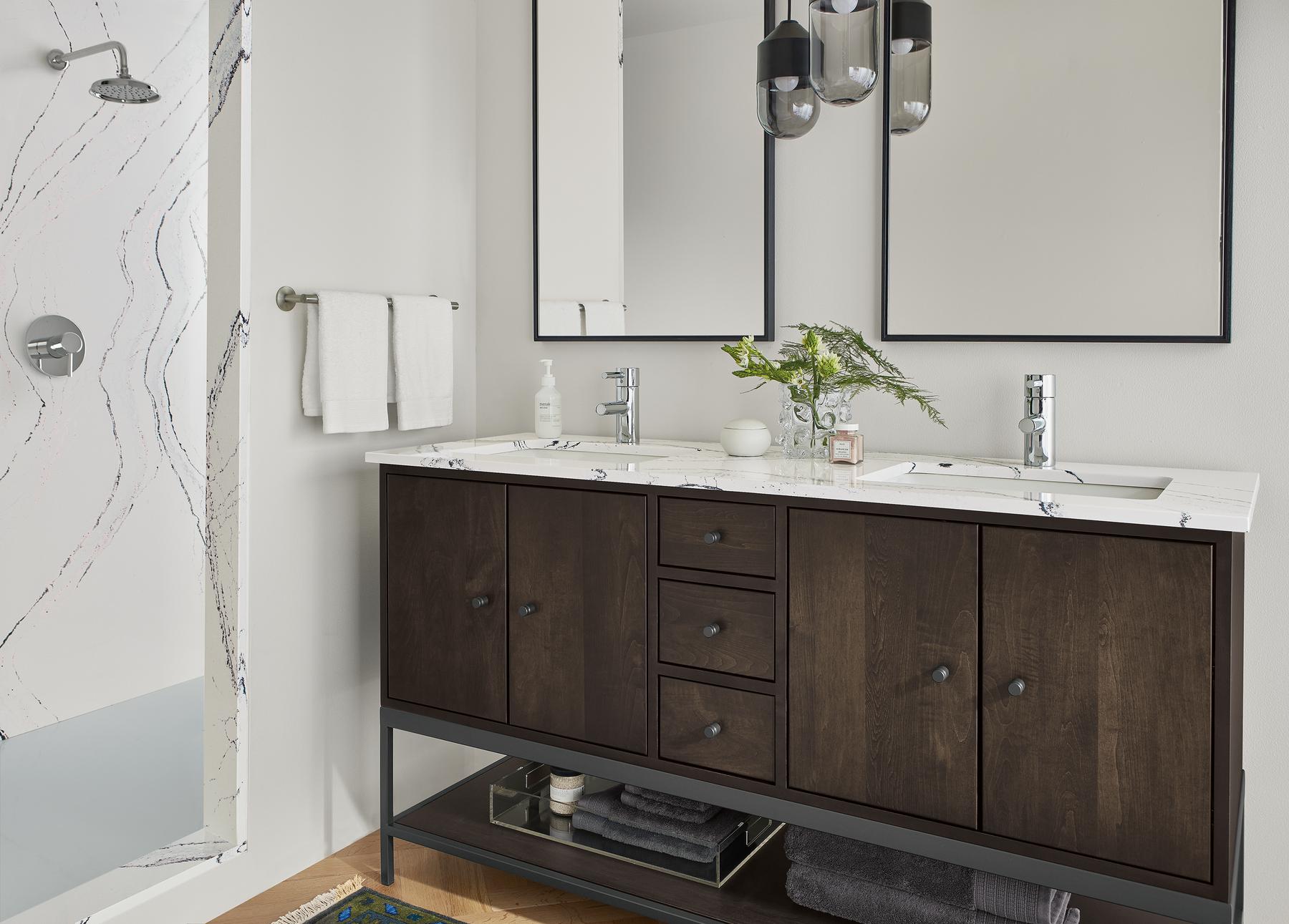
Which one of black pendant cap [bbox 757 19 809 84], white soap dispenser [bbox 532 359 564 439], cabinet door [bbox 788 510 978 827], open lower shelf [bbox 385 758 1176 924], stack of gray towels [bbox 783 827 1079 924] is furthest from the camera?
white soap dispenser [bbox 532 359 564 439]

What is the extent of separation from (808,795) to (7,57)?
7.17 feet

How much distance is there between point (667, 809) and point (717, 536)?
0.64 meters

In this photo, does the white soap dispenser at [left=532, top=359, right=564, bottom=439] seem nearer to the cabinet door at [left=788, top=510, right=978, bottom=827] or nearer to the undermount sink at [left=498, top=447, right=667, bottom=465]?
the undermount sink at [left=498, top=447, right=667, bottom=465]

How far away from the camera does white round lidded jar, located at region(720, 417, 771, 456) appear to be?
6.38ft

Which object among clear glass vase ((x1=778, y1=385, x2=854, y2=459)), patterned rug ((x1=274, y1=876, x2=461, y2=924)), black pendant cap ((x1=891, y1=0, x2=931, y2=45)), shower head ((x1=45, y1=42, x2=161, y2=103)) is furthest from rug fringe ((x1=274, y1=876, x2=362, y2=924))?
black pendant cap ((x1=891, y1=0, x2=931, y2=45))

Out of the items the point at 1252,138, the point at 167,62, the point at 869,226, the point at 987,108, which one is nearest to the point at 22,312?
the point at 167,62

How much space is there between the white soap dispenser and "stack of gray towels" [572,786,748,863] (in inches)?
33.6

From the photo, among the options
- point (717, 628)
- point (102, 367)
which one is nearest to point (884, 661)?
point (717, 628)

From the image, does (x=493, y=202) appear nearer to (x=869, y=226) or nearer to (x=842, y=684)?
(x=869, y=226)

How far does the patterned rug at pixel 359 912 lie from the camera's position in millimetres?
2000

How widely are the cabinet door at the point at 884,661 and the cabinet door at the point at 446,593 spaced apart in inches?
25.2

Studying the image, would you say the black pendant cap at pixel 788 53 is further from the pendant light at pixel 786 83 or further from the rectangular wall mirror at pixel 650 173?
the rectangular wall mirror at pixel 650 173

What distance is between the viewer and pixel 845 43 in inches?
45.0

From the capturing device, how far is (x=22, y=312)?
6.90 feet
